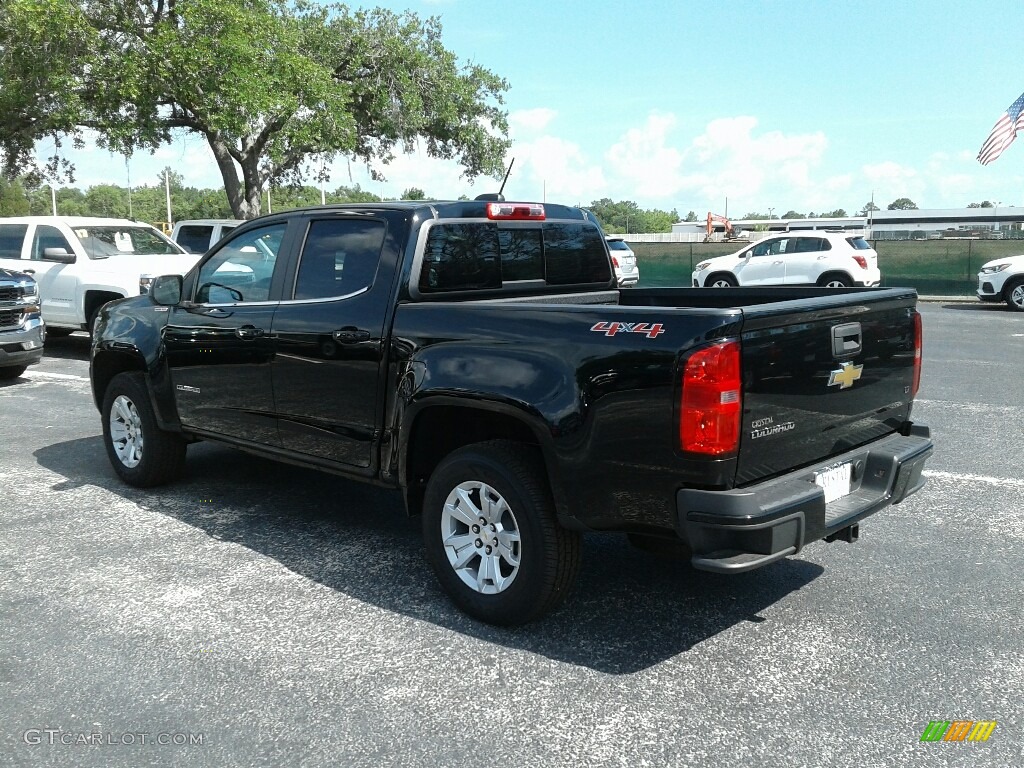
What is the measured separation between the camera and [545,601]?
3805 mm

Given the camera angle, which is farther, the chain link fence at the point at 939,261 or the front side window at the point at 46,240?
the chain link fence at the point at 939,261

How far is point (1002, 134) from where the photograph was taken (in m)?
24.2

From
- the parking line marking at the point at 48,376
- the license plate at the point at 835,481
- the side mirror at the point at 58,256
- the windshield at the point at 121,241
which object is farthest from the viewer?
the windshield at the point at 121,241

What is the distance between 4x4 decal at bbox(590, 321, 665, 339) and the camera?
335 cm

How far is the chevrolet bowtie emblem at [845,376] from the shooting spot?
3709 millimetres

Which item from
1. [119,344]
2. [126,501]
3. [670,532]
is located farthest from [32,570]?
[670,532]

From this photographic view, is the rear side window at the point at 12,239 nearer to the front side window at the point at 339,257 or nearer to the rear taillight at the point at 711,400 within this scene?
the front side window at the point at 339,257

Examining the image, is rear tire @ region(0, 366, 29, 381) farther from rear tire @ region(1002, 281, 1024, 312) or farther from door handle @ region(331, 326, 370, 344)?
rear tire @ region(1002, 281, 1024, 312)

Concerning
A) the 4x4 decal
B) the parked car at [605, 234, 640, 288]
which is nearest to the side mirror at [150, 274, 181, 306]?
the 4x4 decal

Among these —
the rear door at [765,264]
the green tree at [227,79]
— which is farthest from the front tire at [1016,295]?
the green tree at [227,79]

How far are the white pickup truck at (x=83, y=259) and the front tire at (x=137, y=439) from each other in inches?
244

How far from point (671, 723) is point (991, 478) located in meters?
3.91

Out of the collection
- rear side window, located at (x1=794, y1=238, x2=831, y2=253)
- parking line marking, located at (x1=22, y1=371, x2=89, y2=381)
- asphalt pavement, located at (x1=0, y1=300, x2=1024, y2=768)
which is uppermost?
rear side window, located at (x1=794, y1=238, x2=831, y2=253)

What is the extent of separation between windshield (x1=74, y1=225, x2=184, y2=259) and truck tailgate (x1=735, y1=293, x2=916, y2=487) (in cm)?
1114
